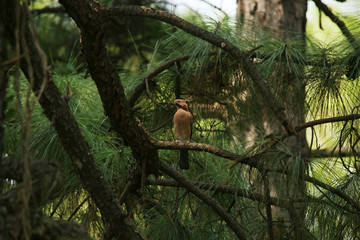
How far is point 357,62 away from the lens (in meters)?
2.54

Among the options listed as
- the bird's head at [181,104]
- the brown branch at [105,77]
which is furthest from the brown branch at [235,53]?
the bird's head at [181,104]

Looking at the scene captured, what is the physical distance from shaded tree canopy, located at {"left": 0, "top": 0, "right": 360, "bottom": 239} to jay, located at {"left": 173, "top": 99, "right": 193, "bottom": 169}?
0.06 m

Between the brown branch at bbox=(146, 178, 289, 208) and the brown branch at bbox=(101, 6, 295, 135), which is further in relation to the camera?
the brown branch at bbox=(146, 178, 289, 208)

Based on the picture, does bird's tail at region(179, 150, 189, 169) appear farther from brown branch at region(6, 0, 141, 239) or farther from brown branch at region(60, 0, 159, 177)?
brown branch at region(6, 0, 141, 239)

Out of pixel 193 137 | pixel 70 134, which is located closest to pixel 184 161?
pixel 193 137

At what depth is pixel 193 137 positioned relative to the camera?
3639mm

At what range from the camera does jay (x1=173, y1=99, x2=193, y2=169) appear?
3.26 metres

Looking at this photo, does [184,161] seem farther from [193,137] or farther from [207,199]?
[207,199]

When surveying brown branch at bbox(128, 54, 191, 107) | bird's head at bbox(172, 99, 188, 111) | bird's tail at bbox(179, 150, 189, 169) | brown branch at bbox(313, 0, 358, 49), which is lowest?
bird's tail at bbox(179, 150, 189, 169)

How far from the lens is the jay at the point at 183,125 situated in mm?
3264

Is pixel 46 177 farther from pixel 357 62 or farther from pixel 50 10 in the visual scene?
pixel 50 10

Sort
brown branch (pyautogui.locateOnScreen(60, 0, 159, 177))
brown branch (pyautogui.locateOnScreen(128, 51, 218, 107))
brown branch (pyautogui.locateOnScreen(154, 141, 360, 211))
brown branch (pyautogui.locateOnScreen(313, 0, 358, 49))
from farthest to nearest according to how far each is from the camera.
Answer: brown branch (pyautogui.locateOnScreen(128, 51, 218, 107)) → brown branch (pyautogui.locateOnScreen(313, 0, 358, 49)) → brown branch (pyautogui.locateOnScreen(154, 141, 360, 211)) → brown branch (pyautogui.locateOnScreen(60, 0, 159, 177))

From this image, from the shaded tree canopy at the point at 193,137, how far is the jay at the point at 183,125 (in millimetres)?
64

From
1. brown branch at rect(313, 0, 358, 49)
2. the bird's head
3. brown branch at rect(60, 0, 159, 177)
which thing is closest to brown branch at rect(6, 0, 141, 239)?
brown branch at rect(60, 0, 159, 177)
